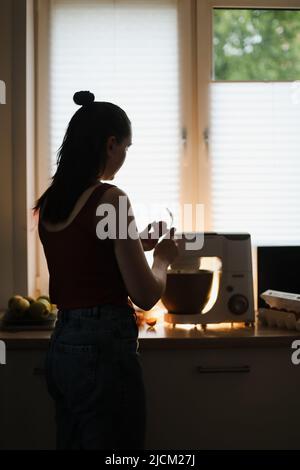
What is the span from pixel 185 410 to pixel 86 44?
4.98 ft

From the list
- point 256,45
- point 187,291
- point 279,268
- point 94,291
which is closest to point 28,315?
point 187,291

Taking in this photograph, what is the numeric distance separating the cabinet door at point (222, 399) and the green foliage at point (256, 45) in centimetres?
124

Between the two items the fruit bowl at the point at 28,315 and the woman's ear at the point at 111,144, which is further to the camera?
the fruit bowl at the point at 28,315

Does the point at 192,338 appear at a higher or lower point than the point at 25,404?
higher

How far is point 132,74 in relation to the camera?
232 cm

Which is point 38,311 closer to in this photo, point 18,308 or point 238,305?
point 18,308

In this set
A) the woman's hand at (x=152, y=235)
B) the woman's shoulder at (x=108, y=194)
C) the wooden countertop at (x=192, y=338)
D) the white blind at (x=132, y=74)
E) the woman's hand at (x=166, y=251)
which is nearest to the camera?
the woman's shoulder at (x=108, y=194)

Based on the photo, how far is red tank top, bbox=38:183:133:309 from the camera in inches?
46.9

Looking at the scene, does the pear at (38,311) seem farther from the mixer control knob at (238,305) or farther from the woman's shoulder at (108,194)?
the woman's shoulder at (108,194)

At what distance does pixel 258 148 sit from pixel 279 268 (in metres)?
0.53

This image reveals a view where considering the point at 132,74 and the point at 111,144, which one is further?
the point at 132,74

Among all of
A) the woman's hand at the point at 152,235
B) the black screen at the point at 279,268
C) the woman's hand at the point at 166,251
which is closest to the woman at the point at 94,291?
the woman's hand at the point at 166,251

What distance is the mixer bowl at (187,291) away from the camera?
73.9 inches

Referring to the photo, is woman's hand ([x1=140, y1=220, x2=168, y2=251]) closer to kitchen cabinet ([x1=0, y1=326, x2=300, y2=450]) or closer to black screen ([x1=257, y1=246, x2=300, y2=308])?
kitchen cabinet ([x1=0, y1=326, x2=300, y2=450])
